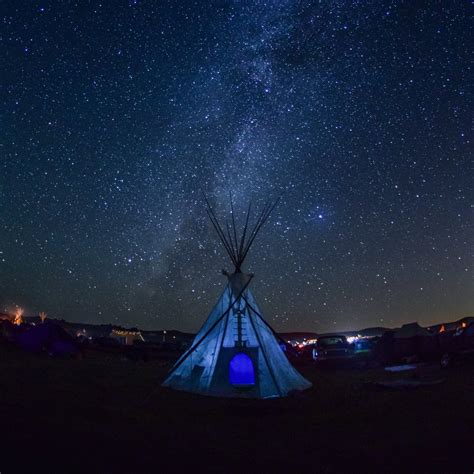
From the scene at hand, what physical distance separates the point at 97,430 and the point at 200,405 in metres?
3.72

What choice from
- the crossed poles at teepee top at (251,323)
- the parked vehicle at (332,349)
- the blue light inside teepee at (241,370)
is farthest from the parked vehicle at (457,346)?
the blue light inside teepee at (241,370)

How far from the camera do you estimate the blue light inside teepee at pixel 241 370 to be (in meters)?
10.2

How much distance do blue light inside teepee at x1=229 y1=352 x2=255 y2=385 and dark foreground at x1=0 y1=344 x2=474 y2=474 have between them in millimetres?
590

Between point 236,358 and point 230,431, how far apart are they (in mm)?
3974

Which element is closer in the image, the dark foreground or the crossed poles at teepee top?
the dark foreground

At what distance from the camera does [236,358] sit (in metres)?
10.6

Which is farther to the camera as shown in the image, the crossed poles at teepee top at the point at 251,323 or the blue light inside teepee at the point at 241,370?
the crossed poles at teepee top at the point at 251,323

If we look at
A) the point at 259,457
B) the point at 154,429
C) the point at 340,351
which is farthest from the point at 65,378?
the point at 340,351

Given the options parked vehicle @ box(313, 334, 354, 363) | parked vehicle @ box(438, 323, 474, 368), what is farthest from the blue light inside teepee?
parked vehicle @ box(313, 334, 354, 363)

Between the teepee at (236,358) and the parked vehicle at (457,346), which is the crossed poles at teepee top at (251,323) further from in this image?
the parked vehicle at (457,346)

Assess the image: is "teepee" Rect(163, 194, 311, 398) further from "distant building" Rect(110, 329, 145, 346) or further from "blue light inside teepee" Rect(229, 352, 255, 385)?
"distant building" Rect(110, 329, 145, 346)

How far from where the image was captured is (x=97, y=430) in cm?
561

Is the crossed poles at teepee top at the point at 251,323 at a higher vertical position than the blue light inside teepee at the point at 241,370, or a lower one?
higher

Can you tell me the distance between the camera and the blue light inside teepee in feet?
33.4
